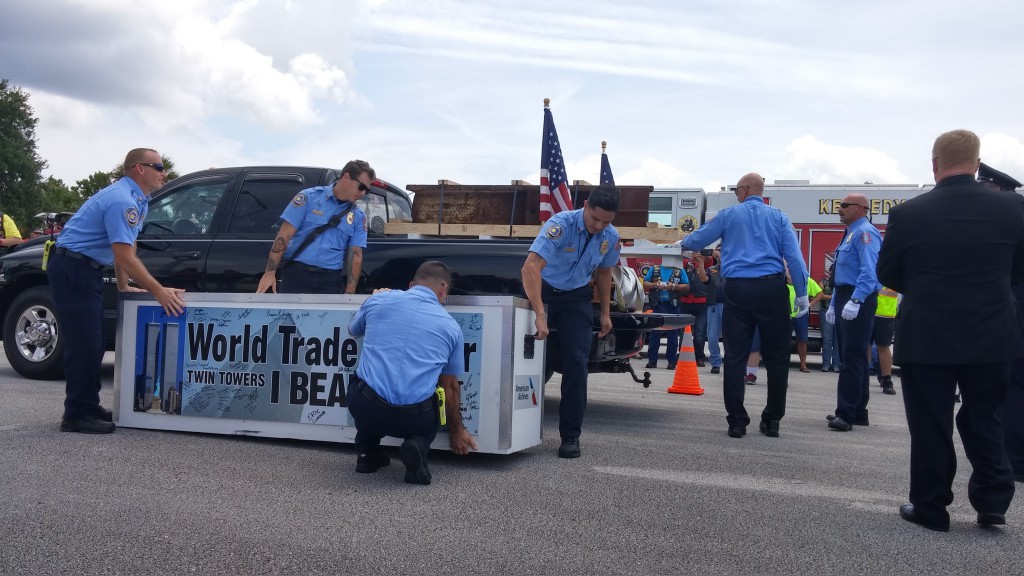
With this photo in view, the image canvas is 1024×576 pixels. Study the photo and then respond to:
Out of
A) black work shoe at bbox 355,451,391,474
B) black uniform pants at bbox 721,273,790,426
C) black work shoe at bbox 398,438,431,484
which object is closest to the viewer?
black work shoe at bbox 398,438,431,484

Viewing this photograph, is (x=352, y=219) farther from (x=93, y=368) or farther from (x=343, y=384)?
(x=93, y=368)

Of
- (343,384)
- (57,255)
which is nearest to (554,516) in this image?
(343,384)

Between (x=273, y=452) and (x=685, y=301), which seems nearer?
(x=273, y=452)

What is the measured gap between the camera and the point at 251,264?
7398 millimetres

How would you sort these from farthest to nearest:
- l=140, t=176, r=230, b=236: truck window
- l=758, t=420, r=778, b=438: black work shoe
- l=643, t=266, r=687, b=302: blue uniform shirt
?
l=643, t=266, r=687, b=302: blue uniform shirt
l=140, t=176, r=230, b=236: truck window
l=758, t=420, r=778, b=438: black work shoe

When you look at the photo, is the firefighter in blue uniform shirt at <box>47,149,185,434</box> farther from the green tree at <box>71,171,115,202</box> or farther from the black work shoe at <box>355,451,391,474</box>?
the green tree at <box>71,171,115,202</box>

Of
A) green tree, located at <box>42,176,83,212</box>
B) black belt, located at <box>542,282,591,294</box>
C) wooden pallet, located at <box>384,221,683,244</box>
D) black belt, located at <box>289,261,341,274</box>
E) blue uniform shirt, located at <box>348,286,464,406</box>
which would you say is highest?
green tree, located at <box>42,176,83,212</box>

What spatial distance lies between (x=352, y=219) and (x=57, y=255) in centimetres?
192

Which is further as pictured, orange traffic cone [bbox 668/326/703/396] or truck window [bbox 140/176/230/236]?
orange traffic cone [bbox 668/326/703/396]

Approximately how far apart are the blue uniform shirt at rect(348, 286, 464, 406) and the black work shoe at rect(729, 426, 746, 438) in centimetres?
261

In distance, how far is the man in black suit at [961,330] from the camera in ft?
13.8

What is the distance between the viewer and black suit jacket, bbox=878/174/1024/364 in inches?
164

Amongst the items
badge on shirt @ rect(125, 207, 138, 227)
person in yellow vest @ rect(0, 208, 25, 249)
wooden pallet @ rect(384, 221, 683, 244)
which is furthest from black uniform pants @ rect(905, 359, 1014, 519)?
person in yellow vest @ rect(0, 208, 25, 249)

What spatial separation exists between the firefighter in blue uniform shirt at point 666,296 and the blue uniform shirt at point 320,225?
6693 millimetres
